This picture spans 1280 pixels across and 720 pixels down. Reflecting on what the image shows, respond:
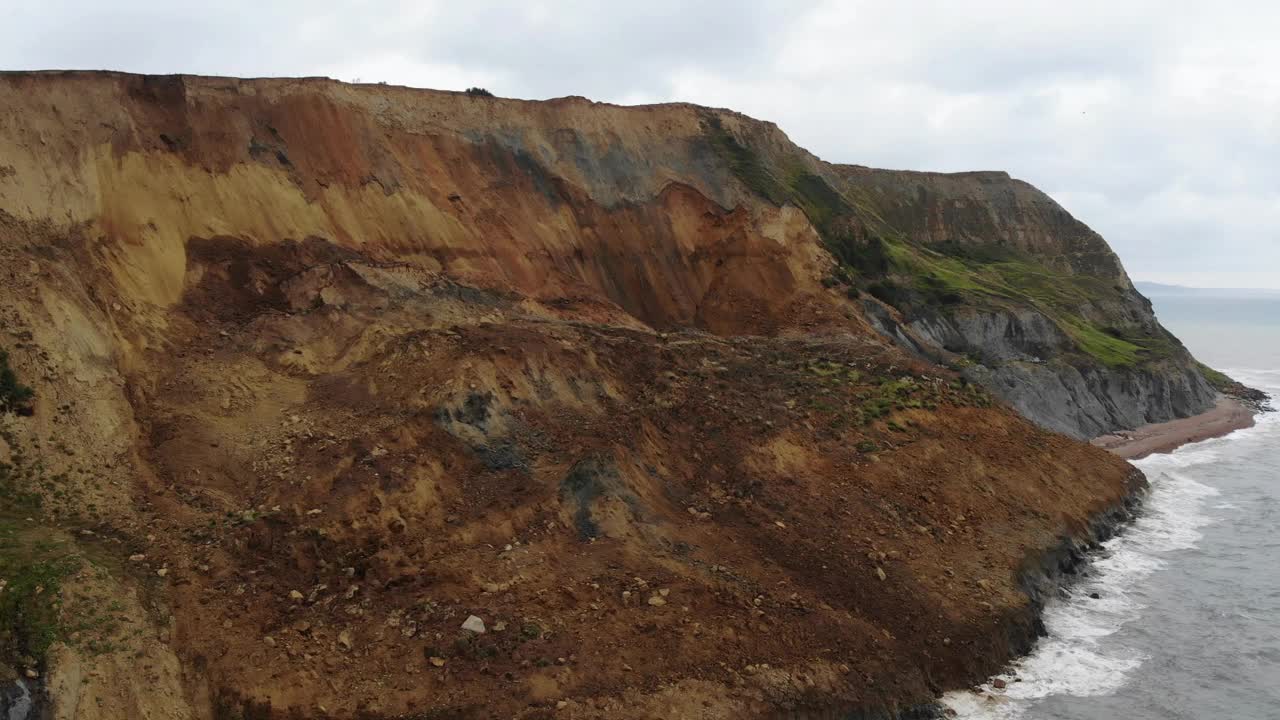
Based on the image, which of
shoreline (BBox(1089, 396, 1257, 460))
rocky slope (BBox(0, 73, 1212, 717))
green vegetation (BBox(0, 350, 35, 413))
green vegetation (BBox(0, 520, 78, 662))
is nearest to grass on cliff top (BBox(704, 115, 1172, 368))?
shoreline (BBox(1089, 396, 1257, 460))

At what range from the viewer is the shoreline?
4228 centimetres

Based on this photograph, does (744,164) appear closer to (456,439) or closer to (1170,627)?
(456,439)

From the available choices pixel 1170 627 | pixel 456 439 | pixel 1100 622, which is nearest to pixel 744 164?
pixel 456 439

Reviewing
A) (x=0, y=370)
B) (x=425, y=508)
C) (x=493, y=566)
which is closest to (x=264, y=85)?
(x=0, y=370)

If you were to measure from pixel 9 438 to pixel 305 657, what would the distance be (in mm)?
6847

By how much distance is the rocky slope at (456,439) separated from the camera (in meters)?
16.2

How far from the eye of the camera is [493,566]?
18.3 meters

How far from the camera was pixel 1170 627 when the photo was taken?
2283cm

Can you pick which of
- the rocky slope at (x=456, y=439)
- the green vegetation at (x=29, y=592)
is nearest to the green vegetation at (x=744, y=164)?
the rocky slope at (x=456, y=439)

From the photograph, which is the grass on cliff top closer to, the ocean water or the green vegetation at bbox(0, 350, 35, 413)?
the ocean water

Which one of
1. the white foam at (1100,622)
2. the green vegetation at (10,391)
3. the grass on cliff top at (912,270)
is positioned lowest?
the white foam at (1100,622)

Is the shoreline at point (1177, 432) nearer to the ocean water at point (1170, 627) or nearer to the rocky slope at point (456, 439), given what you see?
the ocean water at point (1170, 627)

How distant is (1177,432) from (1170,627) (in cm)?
2687

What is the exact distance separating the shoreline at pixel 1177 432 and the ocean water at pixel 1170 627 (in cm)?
585
